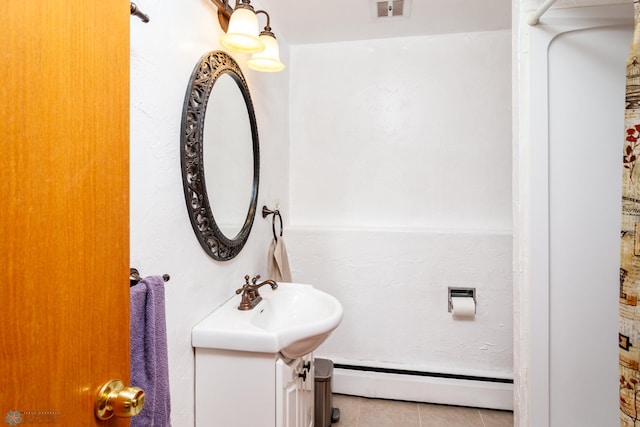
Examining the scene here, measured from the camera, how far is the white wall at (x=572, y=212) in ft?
3.97

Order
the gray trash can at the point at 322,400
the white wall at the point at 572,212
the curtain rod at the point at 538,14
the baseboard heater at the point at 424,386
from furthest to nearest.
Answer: the baseboard heater at the point at 424,386 < the gray trash can at the point at 322,400 < the white wall at the point at 572,212 < the curtain rod at the point at 538,14

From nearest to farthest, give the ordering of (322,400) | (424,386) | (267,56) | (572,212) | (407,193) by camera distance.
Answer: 1. (572,212)
2. (267,56)
3. (322,400)
4. (424,386)
5. (407,193)

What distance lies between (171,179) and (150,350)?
1.75 feet

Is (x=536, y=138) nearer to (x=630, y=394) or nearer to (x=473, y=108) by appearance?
(x=630, y=394)

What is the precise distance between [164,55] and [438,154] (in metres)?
1.77

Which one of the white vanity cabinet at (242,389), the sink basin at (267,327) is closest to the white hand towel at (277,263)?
the sink basin at (267,327)

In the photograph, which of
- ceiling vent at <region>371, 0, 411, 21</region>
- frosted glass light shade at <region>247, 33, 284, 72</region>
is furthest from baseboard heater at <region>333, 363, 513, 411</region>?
ceiling vent at <region>371, 0, 411, 21</region>

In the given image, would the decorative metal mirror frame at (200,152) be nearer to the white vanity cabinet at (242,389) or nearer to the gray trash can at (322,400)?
the white vanity cabinet at (242,389)

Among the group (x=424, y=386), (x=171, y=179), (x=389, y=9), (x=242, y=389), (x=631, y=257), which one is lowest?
(x=424, y=386)

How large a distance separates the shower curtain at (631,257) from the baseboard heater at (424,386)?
64.9 inches

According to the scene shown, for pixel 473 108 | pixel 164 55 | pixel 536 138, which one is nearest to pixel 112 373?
pixel 164 55

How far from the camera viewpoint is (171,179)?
114 cm

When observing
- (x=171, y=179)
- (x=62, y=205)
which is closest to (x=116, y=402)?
(x=62, y=205)

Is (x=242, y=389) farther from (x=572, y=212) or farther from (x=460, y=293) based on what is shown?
(x=460, y=293)
